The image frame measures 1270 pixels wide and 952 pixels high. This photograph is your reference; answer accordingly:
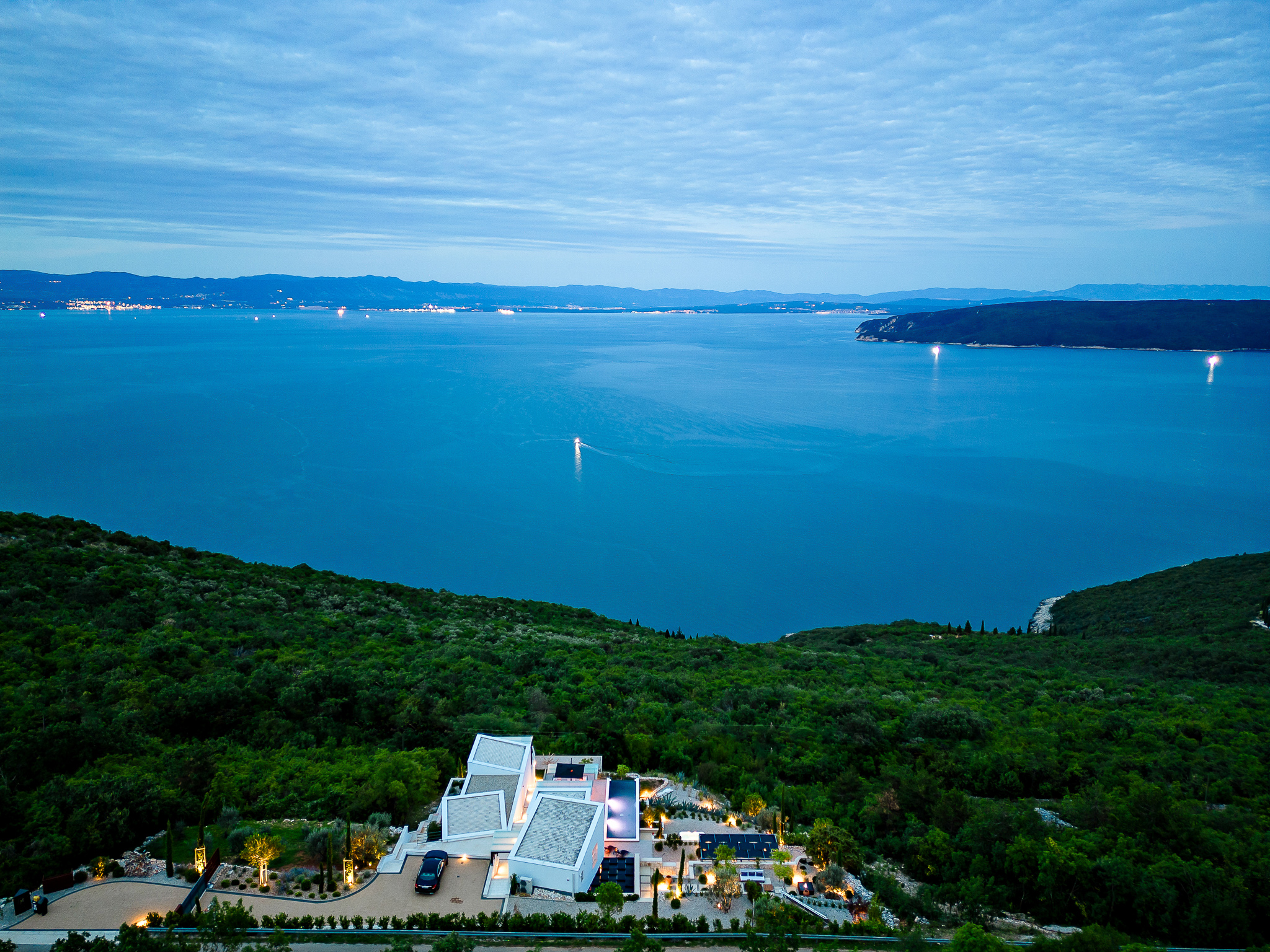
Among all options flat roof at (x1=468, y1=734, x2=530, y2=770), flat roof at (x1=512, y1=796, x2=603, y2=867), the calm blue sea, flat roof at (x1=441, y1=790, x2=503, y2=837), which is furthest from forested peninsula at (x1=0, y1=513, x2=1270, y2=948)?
the calm blue sea

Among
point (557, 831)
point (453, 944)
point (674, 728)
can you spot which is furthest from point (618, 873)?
point (674, 728)

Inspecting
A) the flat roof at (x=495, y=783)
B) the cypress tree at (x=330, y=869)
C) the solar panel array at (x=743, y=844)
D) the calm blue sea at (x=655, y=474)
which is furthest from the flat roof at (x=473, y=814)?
the calm blue sea at (x=655, y=474)

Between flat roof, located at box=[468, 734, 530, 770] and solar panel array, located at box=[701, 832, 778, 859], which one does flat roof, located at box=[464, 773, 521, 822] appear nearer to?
flat roof, located at box=[468, 734, 530, 770]

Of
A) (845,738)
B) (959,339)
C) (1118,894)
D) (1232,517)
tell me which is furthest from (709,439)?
(959,339)

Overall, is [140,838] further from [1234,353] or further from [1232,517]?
[1234,353]

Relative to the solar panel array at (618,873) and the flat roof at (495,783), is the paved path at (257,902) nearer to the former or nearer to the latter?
the solar panel array at (618,873)
